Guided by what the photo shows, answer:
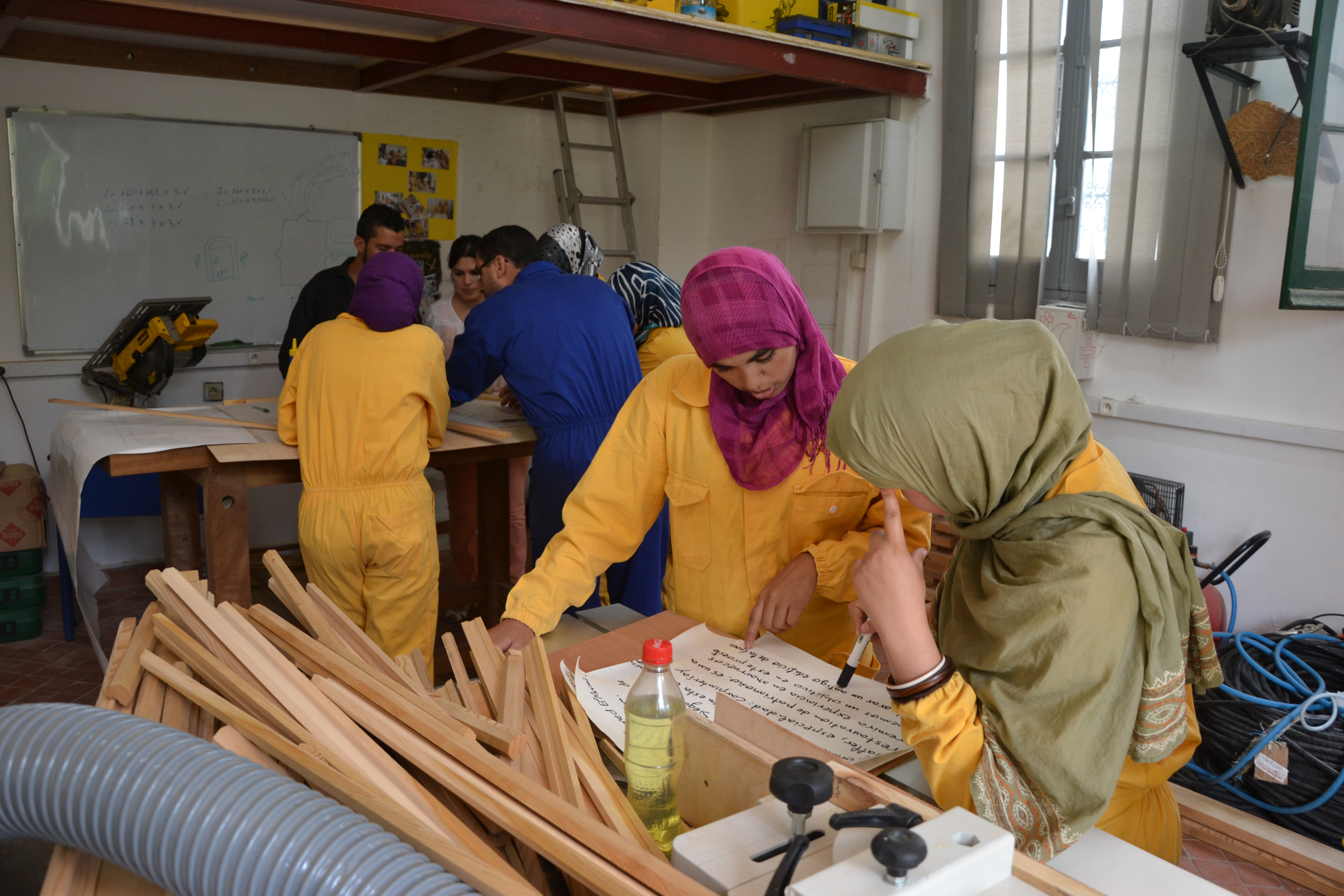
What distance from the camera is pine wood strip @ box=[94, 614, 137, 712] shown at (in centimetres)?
123

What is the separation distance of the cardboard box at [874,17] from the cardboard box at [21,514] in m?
4.20

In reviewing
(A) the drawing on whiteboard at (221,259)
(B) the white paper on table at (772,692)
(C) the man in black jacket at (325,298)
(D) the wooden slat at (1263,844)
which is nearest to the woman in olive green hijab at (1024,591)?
(B) the white paper on table at (772,692)

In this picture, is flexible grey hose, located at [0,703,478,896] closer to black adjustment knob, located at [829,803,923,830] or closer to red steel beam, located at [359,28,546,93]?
black adjustment knob, located at [829,803,923,830]

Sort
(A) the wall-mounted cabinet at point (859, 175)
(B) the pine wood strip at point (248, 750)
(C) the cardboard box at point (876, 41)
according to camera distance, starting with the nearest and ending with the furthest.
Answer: (B) the pine wood strip at point (248, 750)
(C) the cardboard box at point (876, 41)
(A) the wall-mounted cabinet at point (859, 175)

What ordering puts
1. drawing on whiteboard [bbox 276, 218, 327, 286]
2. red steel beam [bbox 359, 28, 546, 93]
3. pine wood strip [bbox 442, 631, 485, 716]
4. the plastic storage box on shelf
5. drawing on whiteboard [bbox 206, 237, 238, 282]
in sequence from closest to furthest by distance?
1. pine wood strip [bbox 442, 631, 485, 716]
2. red steel beam [bbox 359, 28, 546, 93]
3. the plastic storage box on shelf
4. drawing on whiteboard [bbox 206, 237, 238, 282]
5. drawing on whiteboard [bbox 276, 218, 327, 286]

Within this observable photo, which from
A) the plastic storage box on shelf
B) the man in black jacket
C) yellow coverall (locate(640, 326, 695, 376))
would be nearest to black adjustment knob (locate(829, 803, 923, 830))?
yellow coverall (locate(640, 326, 695, 376))

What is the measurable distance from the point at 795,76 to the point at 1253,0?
189cm

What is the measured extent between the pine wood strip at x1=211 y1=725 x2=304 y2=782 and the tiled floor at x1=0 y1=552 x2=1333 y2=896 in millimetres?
2661

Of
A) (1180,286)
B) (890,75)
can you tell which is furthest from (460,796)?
(890,75)

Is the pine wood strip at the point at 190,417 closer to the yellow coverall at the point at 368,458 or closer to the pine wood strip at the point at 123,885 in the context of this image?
the yellow coverall at the point at 368,458

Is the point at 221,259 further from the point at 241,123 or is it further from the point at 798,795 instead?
the point at 798,795

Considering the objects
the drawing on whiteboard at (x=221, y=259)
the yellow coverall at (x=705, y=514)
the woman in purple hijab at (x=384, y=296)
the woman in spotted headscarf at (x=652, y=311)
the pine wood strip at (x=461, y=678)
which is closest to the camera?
the pine wood strip at (x=461, y=678)

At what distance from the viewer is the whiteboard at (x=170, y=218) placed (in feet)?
15.2

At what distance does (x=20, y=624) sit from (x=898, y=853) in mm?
4529
